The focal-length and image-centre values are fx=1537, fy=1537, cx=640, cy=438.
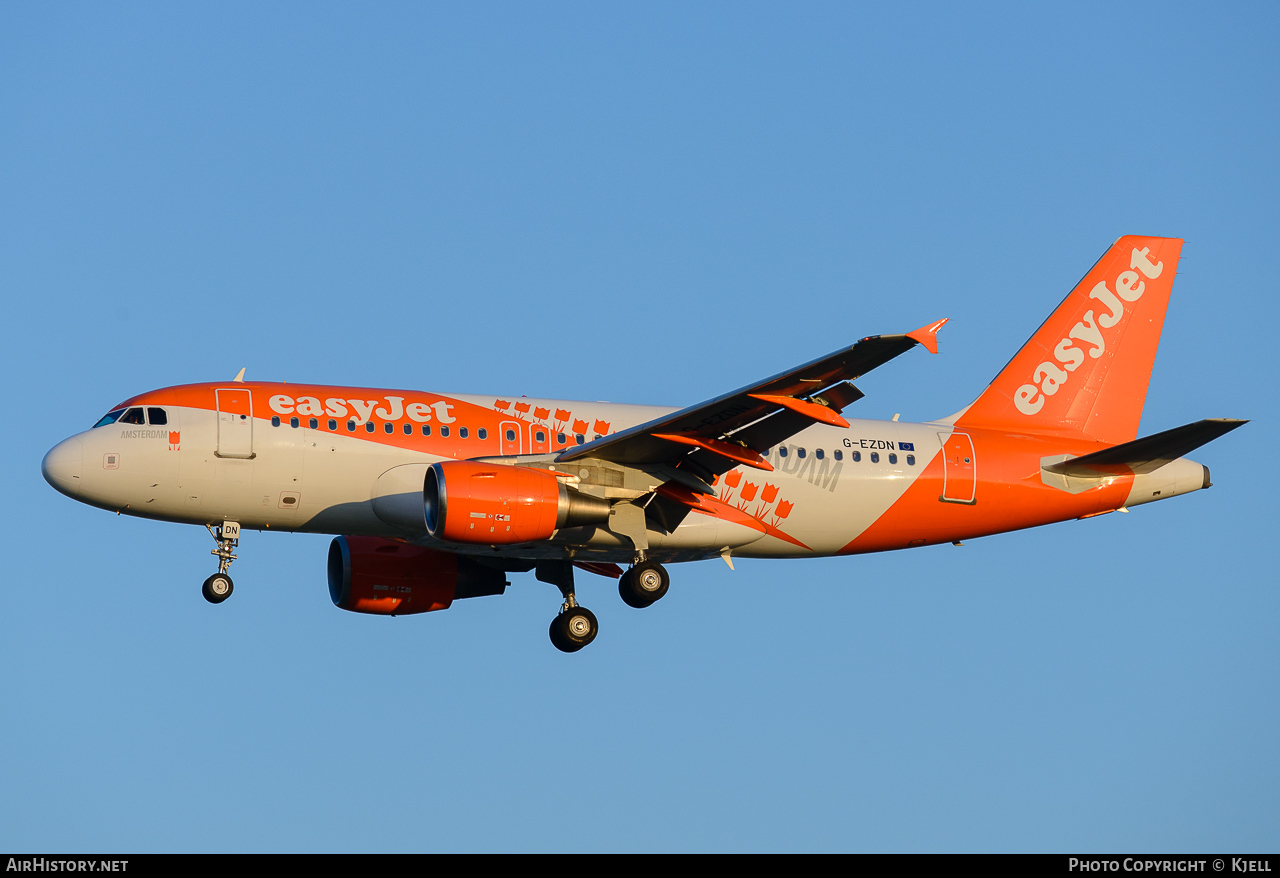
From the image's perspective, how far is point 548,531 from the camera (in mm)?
29078

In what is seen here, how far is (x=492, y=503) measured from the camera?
28438 millimetres

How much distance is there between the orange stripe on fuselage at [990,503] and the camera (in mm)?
33094

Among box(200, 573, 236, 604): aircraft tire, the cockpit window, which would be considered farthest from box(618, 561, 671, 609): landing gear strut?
the cockpit window

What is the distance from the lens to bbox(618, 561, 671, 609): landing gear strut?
30609mm

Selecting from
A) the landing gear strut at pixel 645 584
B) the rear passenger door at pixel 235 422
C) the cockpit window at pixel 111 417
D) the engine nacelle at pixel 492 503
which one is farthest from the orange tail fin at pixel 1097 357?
the cockpit window at pixel 111 417

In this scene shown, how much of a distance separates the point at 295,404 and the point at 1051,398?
Answer: 17.1 meters

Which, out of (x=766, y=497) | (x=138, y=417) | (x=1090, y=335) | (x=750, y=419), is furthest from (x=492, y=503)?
(x=1090, y=335)

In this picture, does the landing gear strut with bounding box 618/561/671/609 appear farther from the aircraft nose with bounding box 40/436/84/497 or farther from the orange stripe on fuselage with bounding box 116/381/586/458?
the aircraft nose with bounding box 40/436/84/497

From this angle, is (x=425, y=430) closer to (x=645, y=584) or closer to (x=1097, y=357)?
(x=645, y=584)

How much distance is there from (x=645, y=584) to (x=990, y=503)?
8.17 metres

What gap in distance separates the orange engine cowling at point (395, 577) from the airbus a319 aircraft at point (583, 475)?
49 mm
